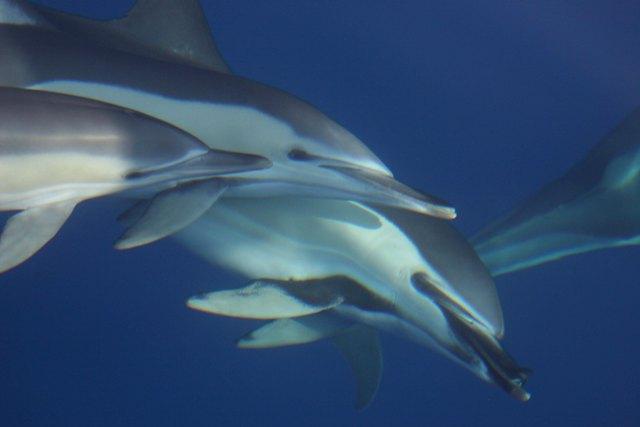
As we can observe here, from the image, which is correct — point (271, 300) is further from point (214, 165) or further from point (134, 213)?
point (214, 165)

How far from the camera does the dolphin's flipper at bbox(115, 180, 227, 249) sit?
315 centimetres

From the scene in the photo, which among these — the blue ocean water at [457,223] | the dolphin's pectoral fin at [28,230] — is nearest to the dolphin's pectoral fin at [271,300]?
the dolphin's pectoral fin at [28,230]

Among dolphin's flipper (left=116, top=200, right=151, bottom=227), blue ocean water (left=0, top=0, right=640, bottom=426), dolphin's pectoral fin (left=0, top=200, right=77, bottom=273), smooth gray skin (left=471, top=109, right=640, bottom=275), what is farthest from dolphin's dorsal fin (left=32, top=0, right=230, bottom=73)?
blue ocean water (left=0, top=0, right=640, bottom=426)

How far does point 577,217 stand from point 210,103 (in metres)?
3.00

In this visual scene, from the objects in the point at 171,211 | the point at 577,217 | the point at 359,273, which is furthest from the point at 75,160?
the point at 577,217

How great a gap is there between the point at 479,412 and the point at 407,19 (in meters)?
3.93

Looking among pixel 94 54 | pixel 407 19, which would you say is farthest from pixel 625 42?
pixel 94 54

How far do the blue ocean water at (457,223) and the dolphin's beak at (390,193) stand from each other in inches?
140

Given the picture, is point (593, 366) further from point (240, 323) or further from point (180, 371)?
point (180, 371)

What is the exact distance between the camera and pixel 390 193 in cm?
322

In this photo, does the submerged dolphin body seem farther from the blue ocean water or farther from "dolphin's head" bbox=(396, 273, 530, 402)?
the blue ocean water

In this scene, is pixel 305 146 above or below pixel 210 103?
below

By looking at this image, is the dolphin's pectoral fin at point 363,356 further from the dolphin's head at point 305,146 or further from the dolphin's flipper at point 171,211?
the dolphin's flipper at point 171,211

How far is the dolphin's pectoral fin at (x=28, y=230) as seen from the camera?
2883 millimetres
